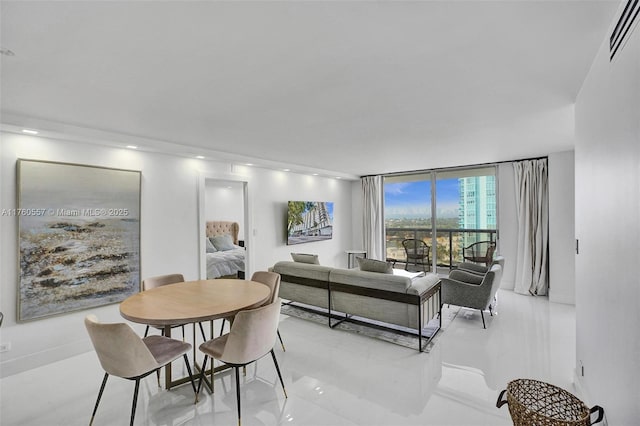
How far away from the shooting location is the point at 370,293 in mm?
3523

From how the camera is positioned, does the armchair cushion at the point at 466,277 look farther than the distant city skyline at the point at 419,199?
No

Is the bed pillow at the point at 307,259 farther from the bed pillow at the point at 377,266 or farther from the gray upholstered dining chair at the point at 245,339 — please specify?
the gray upholstered dining chair at the point at 245,339

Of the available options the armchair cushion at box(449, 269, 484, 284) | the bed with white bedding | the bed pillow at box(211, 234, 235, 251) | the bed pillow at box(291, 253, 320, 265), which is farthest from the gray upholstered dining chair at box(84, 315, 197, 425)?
the bed pillow at box(211, 234, 235, 251)

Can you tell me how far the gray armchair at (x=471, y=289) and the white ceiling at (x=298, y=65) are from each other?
186cm

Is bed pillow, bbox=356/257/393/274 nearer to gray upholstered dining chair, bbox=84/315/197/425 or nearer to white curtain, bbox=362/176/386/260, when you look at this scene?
gray upholstered dining chair, bbox=84/315/197/425

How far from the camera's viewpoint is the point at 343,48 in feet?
5.61

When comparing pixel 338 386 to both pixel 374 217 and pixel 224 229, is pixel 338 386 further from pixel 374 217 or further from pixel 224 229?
pixel 224 229

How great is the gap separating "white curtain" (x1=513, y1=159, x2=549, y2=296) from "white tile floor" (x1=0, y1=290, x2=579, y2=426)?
1.86m

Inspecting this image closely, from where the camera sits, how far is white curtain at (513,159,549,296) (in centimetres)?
521

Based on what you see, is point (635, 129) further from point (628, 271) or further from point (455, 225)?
point (455, 225)

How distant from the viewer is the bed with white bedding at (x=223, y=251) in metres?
5.82

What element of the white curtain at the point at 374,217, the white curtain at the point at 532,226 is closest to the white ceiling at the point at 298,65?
the white curtain at the point at 532,226

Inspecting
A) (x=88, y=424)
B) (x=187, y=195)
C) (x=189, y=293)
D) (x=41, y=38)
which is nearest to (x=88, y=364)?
(x=88, y=424)

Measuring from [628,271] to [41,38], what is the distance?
3.10 meters
